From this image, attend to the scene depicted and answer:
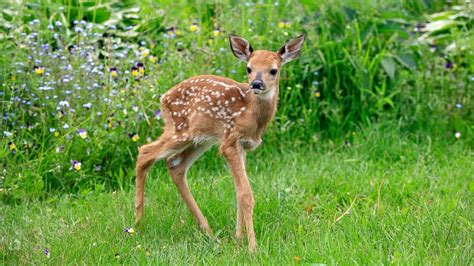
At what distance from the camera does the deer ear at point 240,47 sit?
224 inches

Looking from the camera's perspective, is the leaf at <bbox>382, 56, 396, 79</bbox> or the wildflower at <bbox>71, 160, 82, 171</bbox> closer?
the wildflower at <bbox>71, 160, 82, 171</bbox>

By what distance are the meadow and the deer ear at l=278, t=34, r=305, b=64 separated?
0.92 metres

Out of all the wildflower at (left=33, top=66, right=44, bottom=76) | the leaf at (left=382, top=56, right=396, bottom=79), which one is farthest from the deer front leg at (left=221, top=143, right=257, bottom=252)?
the leaf at (left=382, top=56, right=396, bottom=79)

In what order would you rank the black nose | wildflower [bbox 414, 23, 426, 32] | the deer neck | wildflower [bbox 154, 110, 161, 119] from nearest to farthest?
the black nose
the deer neck
wildflower [bbox 154, 110, 161, 119]
wildflower [bbox 414, 23, 426, 32]

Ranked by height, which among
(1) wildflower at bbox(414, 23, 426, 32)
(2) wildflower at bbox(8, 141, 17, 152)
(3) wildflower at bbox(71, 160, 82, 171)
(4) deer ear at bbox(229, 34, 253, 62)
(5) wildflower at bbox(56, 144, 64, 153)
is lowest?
(3) wildflower at bbox(71, 160, 82, 171)

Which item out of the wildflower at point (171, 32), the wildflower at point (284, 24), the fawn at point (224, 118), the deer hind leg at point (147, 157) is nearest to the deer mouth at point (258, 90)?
the fawn at point (224, 118)

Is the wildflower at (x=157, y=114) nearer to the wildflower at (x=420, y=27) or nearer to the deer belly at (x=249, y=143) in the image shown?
the deer belly at (x=249, y=143)

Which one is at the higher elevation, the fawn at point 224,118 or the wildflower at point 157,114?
the fawn at point 224,118

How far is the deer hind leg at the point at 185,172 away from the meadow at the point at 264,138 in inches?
4.0

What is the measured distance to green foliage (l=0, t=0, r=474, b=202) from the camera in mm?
6562

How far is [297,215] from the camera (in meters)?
5.73

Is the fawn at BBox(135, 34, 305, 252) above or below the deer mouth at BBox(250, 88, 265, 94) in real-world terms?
below

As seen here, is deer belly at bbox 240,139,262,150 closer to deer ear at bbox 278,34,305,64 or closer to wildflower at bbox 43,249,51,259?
deer ear at bbox 278,34,305,64

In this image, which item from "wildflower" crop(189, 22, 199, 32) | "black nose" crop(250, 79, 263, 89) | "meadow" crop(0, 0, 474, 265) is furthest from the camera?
"wildflower" crop(189, 22, 199, 32)
